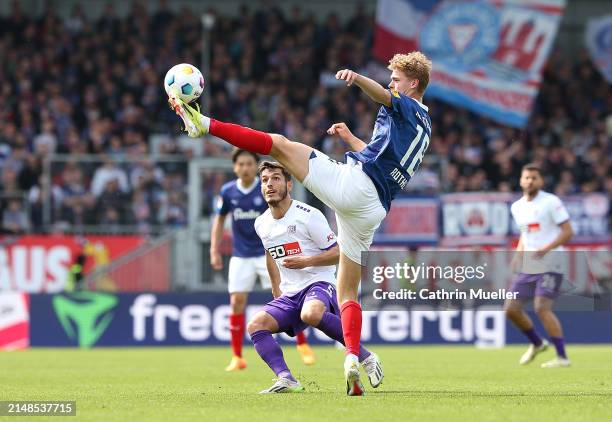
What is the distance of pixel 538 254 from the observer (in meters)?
13.9

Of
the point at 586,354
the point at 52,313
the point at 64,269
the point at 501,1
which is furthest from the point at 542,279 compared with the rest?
the point at 501,1

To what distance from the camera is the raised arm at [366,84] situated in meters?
7.99

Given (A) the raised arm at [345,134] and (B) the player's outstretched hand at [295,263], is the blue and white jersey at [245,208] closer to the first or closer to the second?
(B) the player's outstretched hand at [295,263]

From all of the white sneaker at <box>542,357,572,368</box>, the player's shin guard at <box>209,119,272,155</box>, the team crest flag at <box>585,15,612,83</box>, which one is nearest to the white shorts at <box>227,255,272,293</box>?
the white sneaker at <box>542,357,572,368</box>

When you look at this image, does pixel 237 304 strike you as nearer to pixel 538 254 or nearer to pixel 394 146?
pixel 538 254

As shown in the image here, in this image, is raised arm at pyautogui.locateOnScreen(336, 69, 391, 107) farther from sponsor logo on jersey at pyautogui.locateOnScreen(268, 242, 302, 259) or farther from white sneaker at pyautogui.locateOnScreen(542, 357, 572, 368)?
white sneaker at pyautogui.locateOnScreen(542, 357, 572, 368)

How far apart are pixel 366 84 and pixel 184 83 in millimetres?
1723

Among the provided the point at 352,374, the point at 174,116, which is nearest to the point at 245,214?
the point at 352,374

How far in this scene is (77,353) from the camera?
17.6m

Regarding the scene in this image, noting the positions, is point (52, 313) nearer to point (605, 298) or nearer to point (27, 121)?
point (27, 121)

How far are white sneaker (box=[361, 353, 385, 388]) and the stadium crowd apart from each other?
12.4 metres

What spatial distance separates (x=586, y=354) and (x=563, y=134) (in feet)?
38.5

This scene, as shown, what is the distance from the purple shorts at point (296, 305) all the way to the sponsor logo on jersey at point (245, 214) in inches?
147

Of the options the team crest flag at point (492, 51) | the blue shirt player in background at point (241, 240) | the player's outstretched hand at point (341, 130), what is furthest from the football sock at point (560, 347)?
the team crest flag at point (492, 51)
